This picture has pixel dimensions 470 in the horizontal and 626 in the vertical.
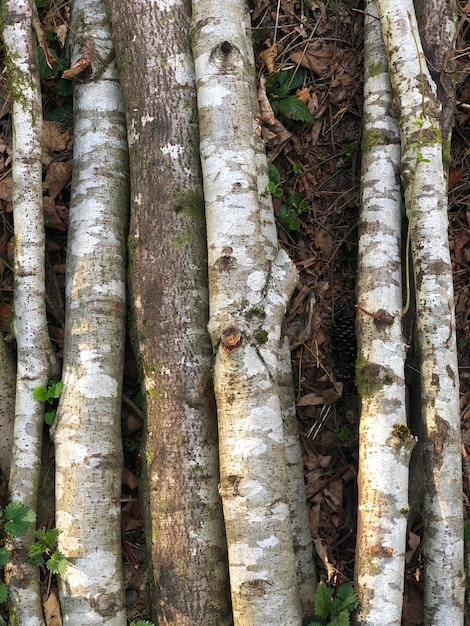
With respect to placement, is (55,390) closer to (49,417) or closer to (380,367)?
(49,417)

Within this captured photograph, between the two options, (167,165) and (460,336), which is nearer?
(167,165)

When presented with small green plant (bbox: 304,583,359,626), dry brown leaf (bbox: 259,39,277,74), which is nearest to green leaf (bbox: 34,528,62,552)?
small green plant (bbox: 304,583,359,626)

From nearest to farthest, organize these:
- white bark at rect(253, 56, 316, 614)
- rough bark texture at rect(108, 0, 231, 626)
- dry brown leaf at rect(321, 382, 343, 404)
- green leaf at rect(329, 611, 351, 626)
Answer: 1. green leaf at rect(329, 611, 351, 626)
2. rough bark texture at rect(108, 0, 231, 626)
3. white bark at rect(253, 56, 316, 614)
4. dry brown leaf at rect(321, 382, 343, 404)

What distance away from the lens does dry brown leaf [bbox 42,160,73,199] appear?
3.39 m

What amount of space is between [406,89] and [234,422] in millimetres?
1908

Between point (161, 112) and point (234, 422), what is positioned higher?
point (161, 112)

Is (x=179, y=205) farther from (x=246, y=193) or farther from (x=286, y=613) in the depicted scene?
(x=286, y=613)

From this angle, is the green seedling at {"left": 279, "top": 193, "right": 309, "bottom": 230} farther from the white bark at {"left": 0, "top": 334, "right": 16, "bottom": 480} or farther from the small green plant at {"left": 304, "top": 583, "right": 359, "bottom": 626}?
the small green plant at {"left": 304, "top": 583, "right": 359, "bottom": 626}

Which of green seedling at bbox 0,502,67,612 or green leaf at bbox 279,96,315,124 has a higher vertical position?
green leaf at bbox 279,96,315,124

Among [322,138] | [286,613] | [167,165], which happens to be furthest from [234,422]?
[322,138]

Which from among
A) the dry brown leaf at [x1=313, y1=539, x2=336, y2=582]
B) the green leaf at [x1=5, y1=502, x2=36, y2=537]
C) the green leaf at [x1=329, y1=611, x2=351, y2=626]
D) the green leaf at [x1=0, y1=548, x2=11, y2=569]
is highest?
the green leaf at [x1=5, y1=502, x2=36, y2=537]

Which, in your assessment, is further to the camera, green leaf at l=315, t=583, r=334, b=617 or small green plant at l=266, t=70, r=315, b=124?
small green plant at l=266, t=70, r=315, b=124

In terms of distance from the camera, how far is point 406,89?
118 inches

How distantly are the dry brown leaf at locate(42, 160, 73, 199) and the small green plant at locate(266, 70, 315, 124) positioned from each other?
1274mm
